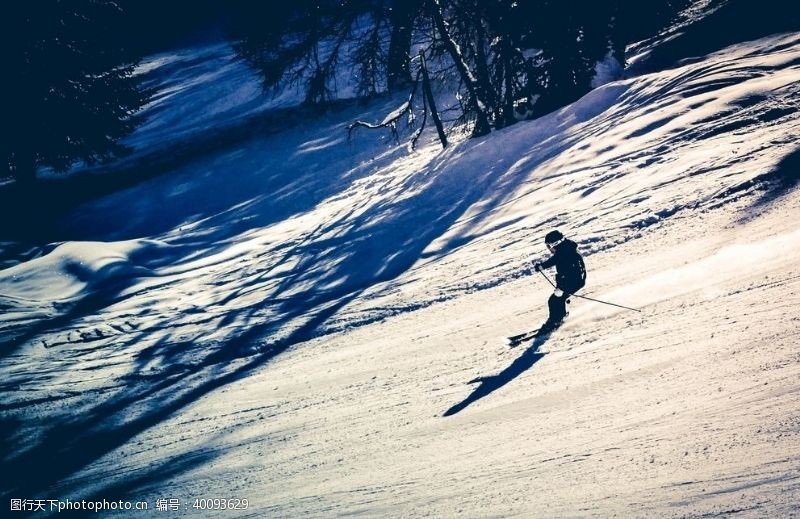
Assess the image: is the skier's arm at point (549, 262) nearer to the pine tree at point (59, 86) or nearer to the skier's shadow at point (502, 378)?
the skier's shadow at point (502, 378)

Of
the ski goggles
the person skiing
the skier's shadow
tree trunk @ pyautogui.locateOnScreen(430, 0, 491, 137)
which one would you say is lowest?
the skier's shadow

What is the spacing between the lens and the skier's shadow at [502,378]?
530 centimetres

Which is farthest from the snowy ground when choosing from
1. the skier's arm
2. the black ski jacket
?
the skier's arm

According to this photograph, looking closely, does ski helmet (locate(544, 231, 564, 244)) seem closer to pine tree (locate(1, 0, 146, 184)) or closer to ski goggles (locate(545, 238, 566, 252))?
ski goggles (locate(545, 238, 566, 252))

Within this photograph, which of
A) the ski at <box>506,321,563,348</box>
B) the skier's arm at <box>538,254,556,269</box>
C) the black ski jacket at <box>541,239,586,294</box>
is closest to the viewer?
the black ski jacket at <box>541,239,586,294</box>

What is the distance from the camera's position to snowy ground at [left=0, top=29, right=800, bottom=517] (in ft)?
13.6

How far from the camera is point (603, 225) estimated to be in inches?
303

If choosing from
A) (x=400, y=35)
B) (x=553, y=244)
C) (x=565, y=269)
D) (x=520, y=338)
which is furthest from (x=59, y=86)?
(x=565, y=269)

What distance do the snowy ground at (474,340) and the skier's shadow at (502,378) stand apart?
0.11 ft

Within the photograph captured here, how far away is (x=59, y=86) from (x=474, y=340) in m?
17.7

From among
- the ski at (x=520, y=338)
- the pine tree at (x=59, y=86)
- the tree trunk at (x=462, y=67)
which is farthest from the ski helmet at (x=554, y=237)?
the pine tree at (x=59, y=86)

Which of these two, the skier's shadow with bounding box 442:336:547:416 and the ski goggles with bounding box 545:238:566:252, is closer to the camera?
the skier's shadow with bounding box 442:336:547:416

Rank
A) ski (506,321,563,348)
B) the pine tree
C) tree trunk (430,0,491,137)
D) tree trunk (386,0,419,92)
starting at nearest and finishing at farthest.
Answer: ski (506,321,563,348), tree trunk (386,0,419,92), tree trunk (430,0,491,137), the pine tree

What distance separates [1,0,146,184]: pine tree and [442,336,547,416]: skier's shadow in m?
17.5
